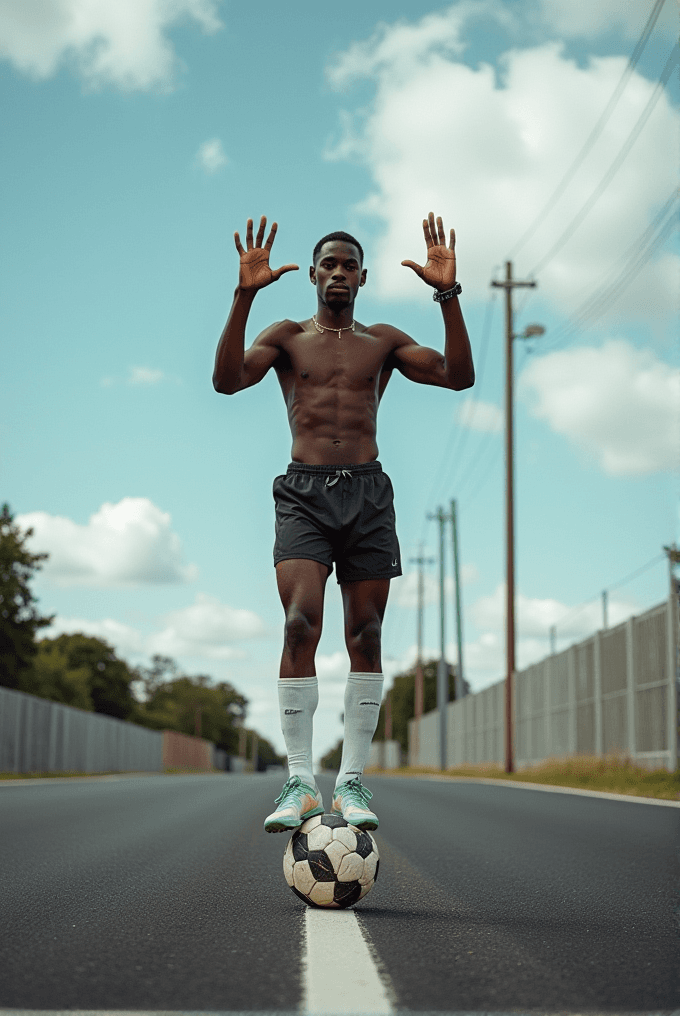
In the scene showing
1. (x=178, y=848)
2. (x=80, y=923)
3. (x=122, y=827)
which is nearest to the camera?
(x=80, y=923)

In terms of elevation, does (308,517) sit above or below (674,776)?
above

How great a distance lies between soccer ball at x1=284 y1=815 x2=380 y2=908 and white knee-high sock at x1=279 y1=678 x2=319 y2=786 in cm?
36

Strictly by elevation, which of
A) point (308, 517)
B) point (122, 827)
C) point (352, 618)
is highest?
point (308, 517)

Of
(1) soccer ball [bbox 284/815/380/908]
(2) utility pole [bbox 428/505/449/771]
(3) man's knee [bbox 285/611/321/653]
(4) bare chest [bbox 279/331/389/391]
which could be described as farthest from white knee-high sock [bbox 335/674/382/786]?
(2) utility pole [bbox 428/505/449/771]

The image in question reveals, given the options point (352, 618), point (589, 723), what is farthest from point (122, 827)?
point (589, 723)

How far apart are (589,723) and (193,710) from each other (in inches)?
4762

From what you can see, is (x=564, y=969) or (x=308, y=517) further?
(x=308, y=517)

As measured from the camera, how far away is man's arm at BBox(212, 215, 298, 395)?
15.1 ft

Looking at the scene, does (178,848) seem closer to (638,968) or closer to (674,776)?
(638,968)

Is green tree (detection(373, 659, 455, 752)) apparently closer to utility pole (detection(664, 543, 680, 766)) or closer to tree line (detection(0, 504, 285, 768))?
tree line (detection(0, 504, 285, 768))

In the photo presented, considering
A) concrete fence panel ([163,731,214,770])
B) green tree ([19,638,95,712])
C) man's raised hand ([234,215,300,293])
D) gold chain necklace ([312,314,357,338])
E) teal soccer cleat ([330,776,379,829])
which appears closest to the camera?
teal soccer cleat ([330,776,379,829])

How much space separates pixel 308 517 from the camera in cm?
464

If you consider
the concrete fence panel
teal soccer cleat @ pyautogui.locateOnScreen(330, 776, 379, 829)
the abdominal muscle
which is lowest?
the concrete fence panel

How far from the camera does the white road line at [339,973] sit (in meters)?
2.59
